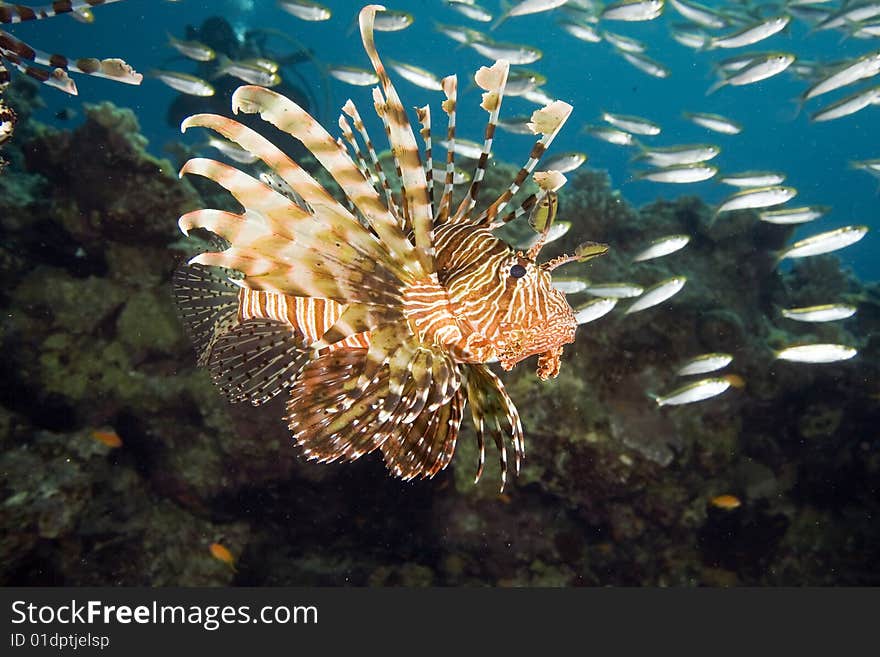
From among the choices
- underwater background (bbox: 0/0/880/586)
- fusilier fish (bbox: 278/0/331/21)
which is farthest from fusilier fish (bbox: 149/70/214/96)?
fusilier fish (bbox: 278/0/331/21)

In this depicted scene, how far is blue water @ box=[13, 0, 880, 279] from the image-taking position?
6344 centimetres

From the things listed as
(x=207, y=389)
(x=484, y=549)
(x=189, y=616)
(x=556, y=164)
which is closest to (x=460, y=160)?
(x=556, y=164)

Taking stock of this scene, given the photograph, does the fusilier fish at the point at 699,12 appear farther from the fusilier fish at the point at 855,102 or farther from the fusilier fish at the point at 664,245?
the fusilier fish at the point at 664,245

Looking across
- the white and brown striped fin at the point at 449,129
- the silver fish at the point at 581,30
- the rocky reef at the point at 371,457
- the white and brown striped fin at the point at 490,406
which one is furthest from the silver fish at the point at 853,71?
the white and brown striped fin at the point at 490,406

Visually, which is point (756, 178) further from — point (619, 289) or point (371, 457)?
point (371, 457)

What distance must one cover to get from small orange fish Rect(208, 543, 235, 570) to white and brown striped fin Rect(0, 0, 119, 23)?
503 centimetres

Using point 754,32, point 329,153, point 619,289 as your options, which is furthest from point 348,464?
point 754,32

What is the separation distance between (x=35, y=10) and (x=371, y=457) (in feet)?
16.0

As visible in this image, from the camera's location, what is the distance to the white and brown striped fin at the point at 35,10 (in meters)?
2.17

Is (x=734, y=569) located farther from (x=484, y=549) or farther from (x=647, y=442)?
(x=484, y=549)

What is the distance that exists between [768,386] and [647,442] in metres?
1.94

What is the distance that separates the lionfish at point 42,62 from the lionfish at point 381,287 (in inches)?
32.4

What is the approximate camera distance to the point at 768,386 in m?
6.25

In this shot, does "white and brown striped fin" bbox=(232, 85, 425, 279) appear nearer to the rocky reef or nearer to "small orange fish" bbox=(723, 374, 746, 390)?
the rocky reef
